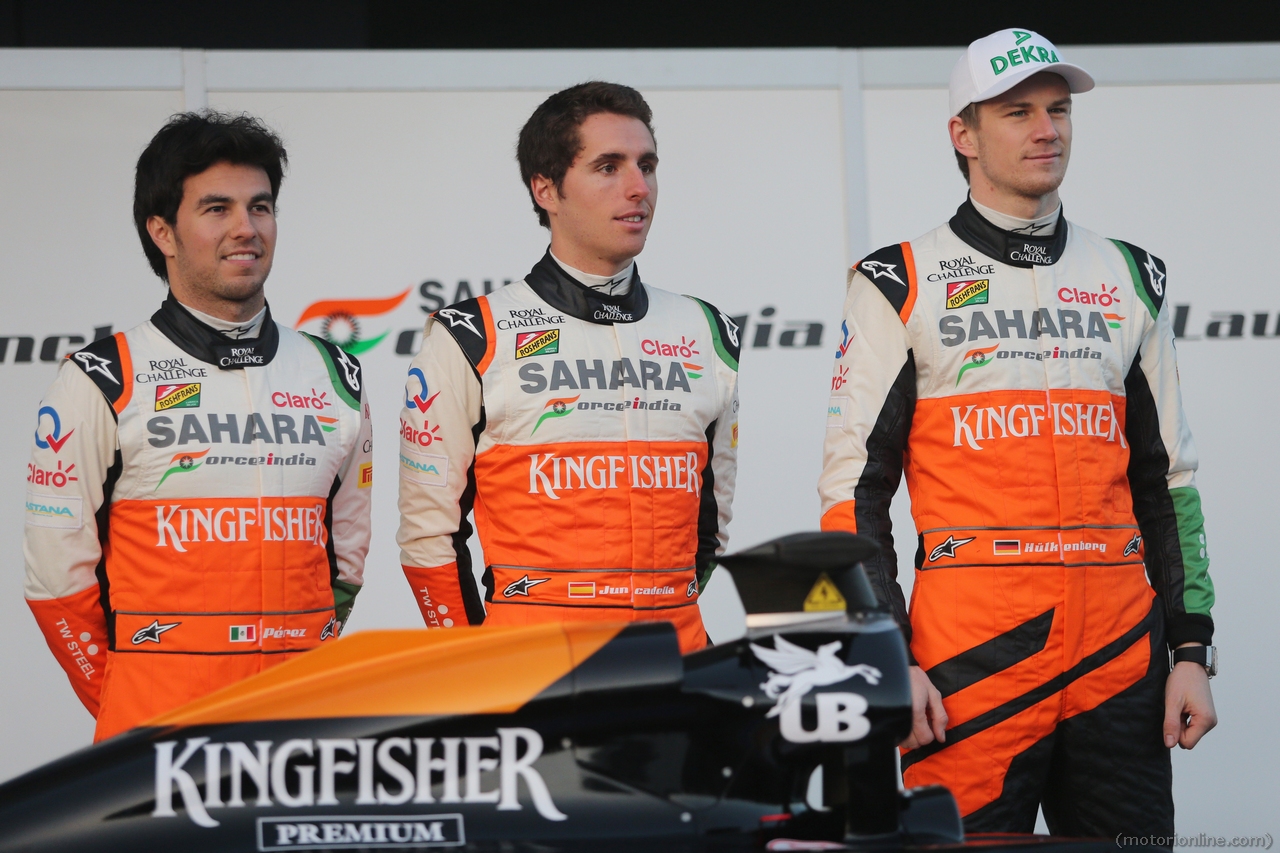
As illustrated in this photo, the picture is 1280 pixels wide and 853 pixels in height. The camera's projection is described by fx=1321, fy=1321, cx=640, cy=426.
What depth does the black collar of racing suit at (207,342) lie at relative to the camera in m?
2.75

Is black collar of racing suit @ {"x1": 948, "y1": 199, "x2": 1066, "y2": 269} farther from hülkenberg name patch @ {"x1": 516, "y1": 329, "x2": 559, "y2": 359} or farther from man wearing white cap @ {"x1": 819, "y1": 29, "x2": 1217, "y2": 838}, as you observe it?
hülkenberg name patch @ {"x1": 516, "y1": 329, "x2": 559, "y2": 359}

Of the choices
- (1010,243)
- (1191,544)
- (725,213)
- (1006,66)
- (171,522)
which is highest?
(725,213)

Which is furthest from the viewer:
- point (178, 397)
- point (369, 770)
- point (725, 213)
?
point (725, 213)

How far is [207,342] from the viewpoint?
108 inches

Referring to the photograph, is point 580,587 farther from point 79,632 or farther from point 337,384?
point 79,632

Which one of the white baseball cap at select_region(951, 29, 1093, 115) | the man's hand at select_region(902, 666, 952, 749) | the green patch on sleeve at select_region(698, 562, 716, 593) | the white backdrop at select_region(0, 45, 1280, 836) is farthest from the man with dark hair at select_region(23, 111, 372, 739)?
the white baseball cap at select_region(951, 29, 1093, 115)

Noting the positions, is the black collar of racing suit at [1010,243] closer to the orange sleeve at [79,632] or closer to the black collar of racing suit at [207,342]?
the black collar of racing suit at [207,342]

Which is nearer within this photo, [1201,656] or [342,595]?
[1201,656]

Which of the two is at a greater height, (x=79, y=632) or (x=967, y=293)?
(x=967, y=293)

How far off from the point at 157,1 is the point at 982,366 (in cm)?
391

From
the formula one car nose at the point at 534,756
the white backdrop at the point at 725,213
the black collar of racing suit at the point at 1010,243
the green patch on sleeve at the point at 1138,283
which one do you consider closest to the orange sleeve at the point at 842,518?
→ the black collar of racing suit at the point at 1010,243

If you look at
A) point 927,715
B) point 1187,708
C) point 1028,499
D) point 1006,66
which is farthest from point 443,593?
point 1006,66

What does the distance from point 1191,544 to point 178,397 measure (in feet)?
6.81

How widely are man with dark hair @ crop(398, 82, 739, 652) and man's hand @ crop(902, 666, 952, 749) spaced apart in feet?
1.56
